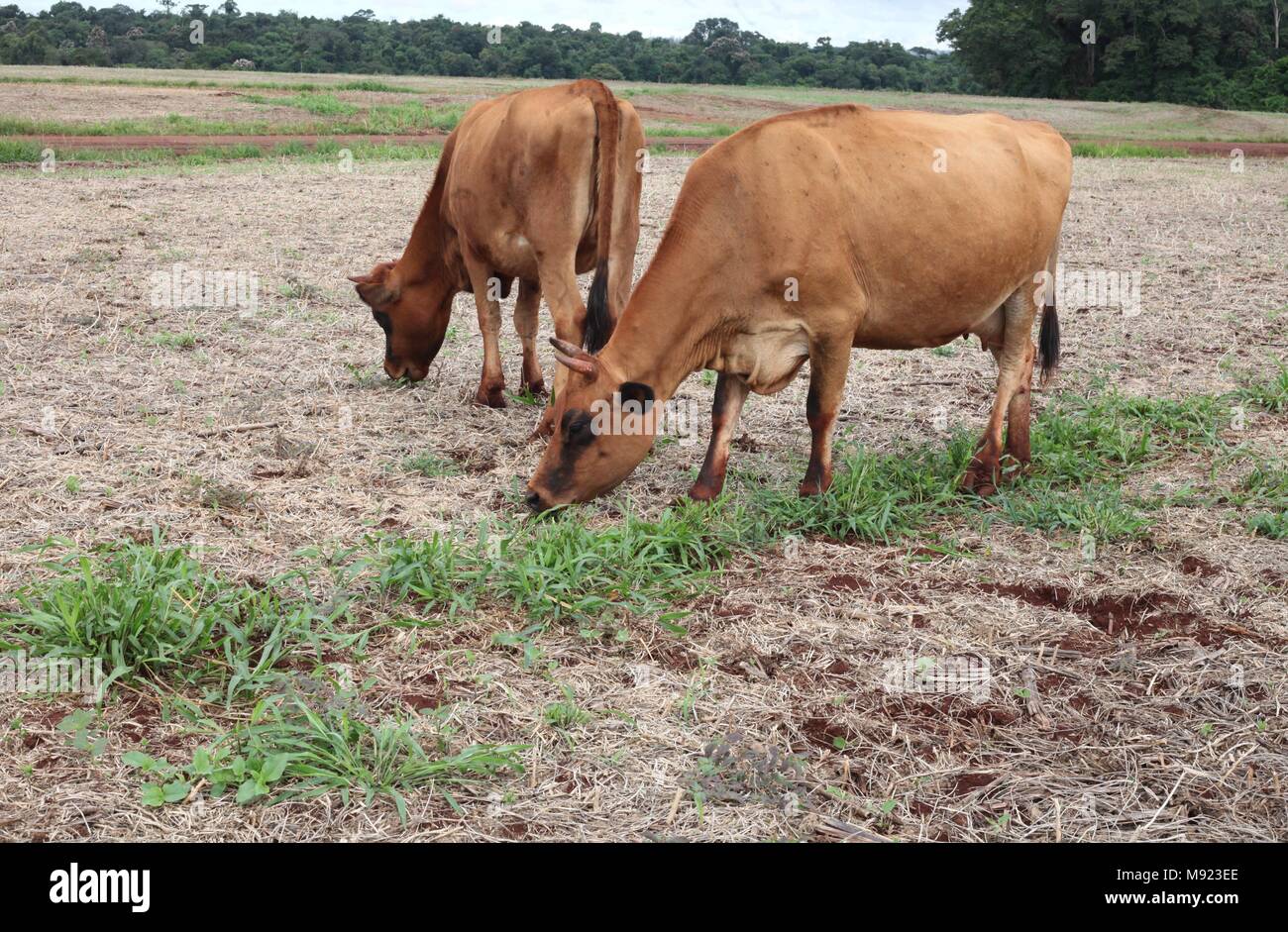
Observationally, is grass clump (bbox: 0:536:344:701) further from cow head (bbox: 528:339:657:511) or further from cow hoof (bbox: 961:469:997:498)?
cow hoof (bbox: 961:469:997:498)

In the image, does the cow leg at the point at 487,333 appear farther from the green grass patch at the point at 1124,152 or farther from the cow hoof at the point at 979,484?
the green grass patch at the point at 1124,152

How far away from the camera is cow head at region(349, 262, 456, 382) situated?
25.0 feet

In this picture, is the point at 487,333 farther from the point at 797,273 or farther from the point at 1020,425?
the point at 1020,425

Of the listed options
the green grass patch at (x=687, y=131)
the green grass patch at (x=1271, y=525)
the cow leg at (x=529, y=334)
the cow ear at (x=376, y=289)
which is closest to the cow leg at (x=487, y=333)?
the cow leg at (x=529, y=334)

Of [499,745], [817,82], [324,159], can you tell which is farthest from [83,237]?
[817,82]

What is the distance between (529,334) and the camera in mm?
7543

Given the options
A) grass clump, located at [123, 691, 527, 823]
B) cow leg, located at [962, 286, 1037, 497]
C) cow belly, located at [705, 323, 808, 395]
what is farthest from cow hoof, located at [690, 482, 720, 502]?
grass clump, located at [123, 691, 527, 823]

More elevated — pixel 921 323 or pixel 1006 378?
pixel 921 323

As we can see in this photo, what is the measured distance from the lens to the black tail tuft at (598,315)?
646cm

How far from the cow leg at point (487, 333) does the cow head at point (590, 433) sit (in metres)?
2.00

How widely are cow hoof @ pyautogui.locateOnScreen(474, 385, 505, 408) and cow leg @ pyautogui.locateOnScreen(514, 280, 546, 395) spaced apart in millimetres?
245

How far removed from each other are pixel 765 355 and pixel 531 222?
1.96 metres

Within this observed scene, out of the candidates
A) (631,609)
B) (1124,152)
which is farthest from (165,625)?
(1124,152)
